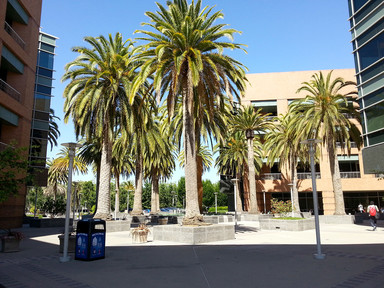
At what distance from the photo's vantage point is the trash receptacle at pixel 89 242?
10.4 m

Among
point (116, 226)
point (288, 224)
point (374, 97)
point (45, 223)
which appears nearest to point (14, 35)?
point (45, 223)

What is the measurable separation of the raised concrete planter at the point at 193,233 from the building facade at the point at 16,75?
1403 centimetres

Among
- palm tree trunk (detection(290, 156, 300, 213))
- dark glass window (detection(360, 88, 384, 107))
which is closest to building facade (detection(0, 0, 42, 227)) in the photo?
dark glass window (detection(360, 88, 384, 107))

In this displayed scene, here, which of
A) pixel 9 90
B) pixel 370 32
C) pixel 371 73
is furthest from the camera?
pixel 9 90

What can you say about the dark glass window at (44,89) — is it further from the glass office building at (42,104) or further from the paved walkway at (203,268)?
the paved walkway at (203,268)

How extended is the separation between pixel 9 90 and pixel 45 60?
10534mm

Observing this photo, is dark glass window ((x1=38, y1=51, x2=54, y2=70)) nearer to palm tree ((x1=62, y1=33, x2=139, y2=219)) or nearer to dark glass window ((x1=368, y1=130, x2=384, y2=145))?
palm tree ((x1=62, y1=33, x2=139, y2=219))

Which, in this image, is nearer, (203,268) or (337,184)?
(203,268)

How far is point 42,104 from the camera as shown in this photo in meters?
32.6

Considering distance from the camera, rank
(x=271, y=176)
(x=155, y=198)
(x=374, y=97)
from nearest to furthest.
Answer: (x=374, y=97), (x=155, y=198), (x=271, y=176)

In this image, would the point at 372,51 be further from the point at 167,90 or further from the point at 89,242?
the point at 89,242

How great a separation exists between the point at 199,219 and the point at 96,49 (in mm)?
14534

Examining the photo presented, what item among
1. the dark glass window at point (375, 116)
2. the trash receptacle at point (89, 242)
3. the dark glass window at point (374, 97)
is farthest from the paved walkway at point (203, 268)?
the dark glass window at point (374, 97)

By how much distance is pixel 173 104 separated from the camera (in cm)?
1853
